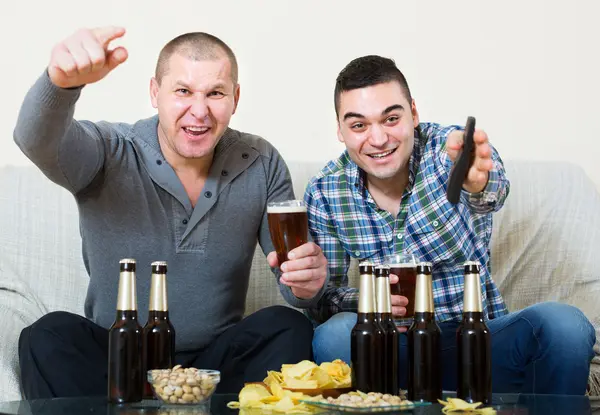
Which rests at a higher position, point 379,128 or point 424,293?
point 379,128

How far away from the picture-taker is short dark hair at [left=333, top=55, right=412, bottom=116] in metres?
2.30

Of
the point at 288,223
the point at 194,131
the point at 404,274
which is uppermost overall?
the point at 194,131

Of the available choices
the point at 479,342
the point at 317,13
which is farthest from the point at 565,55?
the point at 479,342

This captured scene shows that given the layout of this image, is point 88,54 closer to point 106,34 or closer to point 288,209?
point 106,34

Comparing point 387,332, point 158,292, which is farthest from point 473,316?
point 158,292

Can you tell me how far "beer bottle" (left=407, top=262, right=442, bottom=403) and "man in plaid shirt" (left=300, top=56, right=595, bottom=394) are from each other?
0.46m

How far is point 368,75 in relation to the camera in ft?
7.57

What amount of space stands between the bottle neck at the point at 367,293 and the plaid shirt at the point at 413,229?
683mm

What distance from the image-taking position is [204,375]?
5.03ft

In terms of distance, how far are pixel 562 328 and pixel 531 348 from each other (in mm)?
103

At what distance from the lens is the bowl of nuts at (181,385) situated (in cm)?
152

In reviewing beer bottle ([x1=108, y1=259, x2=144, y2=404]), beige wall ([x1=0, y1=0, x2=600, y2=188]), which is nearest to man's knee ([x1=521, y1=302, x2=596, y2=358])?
beer bottle ([x1=108, y1=259, x2=144, y2=404])

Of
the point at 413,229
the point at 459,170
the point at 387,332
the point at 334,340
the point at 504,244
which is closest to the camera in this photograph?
the point at 387,332

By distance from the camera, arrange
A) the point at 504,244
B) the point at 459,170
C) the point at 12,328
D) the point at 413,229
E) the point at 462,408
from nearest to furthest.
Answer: the point at 462,408 → the point at 459,170 → the point at 12,328 → the point at 413,229 → the point at 504,244
